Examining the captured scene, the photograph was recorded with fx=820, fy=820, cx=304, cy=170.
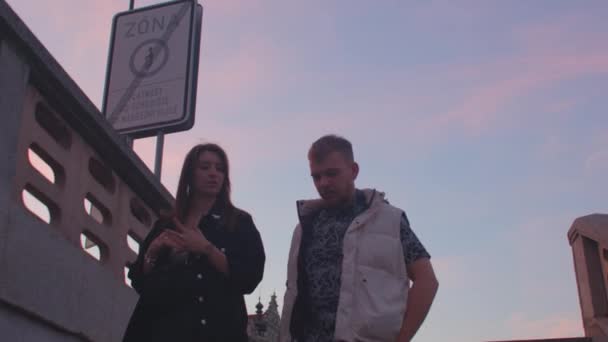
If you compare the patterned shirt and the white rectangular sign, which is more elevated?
the white rectangular sign

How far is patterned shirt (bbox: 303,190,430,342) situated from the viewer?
11.2ft

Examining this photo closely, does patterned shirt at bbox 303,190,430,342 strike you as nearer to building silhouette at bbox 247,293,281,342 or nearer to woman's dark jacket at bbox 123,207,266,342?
woman's dark jacket at bbox 123,207,266,342

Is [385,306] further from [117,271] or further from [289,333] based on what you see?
[117,271]

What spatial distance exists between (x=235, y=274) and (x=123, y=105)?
223 inches

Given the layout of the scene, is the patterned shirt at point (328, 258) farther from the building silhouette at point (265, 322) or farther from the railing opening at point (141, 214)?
the building silhouette at point (265, 322)

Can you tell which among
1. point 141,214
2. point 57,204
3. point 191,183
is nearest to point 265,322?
point 141,214

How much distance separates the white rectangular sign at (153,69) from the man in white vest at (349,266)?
5178mm

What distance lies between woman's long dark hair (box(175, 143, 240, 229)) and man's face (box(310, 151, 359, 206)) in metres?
0.50

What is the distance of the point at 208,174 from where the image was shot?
3.91 m

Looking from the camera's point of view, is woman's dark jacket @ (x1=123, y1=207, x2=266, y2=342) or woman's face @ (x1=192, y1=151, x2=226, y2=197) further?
woman's face @ (x1=192, y1=151, x2=226, y2=197)

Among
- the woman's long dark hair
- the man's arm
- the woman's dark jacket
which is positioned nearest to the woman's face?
the woman's long dark hair

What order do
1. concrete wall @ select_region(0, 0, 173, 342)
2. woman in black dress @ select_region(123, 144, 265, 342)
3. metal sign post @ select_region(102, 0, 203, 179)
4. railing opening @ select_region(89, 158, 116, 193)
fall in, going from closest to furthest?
1. woman in black dress @ select_region(123, 144, 265, 342)
2. concrete wall @ select_region(0, 0, 173, 342)
3. railing opening @ select_region(89, 158, 116, 193)
4. metal sign post @ select_region(102, 0, 203, 179)

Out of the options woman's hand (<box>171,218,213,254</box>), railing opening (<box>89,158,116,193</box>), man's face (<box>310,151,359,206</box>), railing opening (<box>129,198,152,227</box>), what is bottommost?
woman's hand (<box>171,218,213,254</box>)

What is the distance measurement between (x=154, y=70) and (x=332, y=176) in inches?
230
